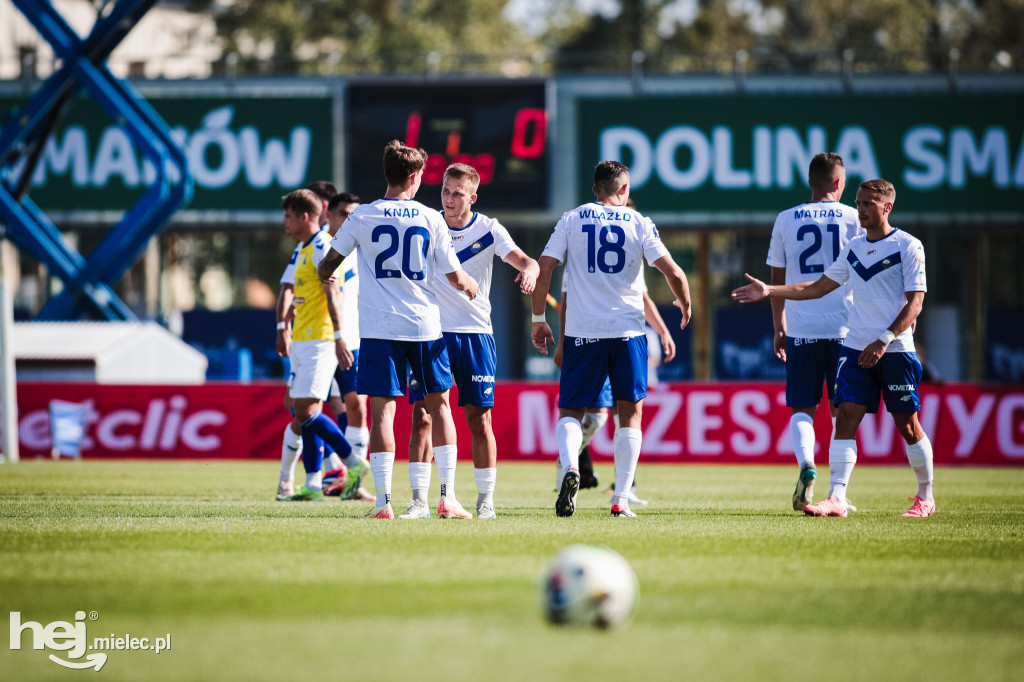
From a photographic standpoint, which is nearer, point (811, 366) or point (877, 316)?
point (877, 316)

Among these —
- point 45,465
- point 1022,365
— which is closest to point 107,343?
point 45,465

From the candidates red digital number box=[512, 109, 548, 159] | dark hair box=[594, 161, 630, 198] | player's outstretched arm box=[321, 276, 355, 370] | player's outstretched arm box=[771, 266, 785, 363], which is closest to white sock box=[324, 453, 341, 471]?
player's outstretched arm box=[321, 276, 355, 370]

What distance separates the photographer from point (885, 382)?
8445 mm

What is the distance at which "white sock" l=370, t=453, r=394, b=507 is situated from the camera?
8117 millimetres

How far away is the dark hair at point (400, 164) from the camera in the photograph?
7.93 m

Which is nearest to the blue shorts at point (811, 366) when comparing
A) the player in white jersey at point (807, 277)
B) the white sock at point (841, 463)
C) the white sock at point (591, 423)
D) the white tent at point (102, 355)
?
the player in white jersey at point (807, 277)

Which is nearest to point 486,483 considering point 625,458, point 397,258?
point 625,458

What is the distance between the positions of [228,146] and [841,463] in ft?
66.1

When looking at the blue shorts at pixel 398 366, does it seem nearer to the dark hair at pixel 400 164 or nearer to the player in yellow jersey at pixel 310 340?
the dark hair at pixel 400 164

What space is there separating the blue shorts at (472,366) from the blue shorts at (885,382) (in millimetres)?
2342

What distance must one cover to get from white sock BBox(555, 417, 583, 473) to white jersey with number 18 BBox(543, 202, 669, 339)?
604 mm

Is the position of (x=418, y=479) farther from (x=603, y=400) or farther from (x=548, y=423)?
(x=548, y=423)

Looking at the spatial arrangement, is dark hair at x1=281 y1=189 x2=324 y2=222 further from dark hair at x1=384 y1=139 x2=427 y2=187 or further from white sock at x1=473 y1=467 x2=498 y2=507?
white sock at x1=473 y1=467 x2=498 y2=507

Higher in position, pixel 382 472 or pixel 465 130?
pixel 465 130
